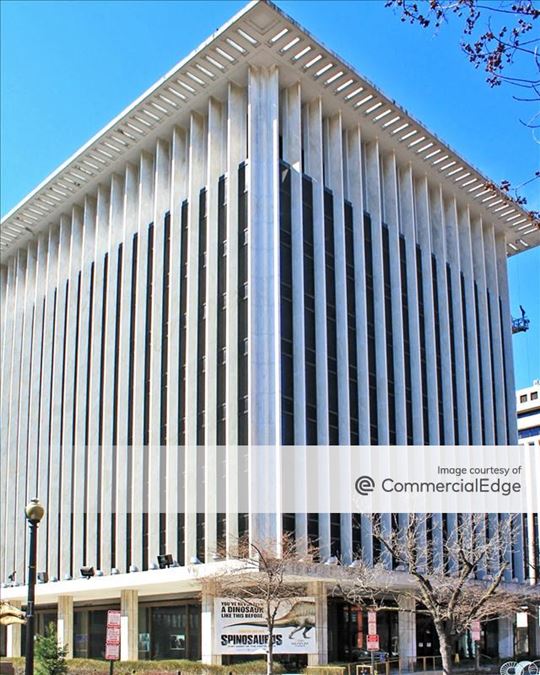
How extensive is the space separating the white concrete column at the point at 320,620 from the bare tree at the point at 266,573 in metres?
1.11

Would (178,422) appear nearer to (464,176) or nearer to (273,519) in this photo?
(273,519)

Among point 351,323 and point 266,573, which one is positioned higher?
point 351,323

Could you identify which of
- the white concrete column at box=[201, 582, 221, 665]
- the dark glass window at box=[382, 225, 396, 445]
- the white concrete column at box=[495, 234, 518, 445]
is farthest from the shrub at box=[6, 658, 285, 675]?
the white concrete column at box=[495, 234, 518, 445]

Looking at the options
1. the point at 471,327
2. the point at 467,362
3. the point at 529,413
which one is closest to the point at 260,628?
the point at 467,362

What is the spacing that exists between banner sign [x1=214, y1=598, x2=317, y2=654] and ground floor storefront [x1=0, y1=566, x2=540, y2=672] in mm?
240

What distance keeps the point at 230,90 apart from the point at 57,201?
17.1 metres

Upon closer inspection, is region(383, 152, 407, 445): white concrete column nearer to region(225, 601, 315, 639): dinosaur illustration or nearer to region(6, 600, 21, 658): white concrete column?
region(225, 601, 315, 639): dinosaur illustration

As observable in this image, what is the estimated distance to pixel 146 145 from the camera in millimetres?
53344

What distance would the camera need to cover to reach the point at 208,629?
140 ft

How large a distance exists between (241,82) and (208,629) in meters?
27.1

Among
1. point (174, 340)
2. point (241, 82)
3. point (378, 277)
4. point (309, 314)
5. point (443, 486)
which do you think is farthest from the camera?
point (443, 486)

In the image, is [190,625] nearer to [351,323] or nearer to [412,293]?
[351,323]

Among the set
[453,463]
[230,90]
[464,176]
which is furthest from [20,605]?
[464,176]

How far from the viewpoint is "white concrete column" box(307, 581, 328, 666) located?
41.9 m
